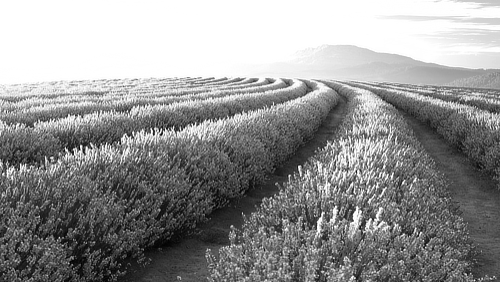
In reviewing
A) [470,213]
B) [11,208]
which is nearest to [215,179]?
[11,208]

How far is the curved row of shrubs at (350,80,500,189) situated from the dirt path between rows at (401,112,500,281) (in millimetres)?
261

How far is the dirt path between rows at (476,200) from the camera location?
4836 mm

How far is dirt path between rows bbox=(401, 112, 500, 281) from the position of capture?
4.84m

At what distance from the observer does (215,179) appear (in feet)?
19.2

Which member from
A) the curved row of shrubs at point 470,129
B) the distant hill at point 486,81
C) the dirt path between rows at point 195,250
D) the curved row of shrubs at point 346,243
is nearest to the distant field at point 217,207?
the curved row of shrubs at point 346,243

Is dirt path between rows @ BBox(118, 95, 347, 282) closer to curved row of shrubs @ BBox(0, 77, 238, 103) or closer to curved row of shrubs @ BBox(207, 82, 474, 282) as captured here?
curved row of shrubs @ BBox(207, 82, 474, 282)

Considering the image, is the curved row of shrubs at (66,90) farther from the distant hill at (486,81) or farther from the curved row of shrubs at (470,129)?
the distant hill at (486,81)

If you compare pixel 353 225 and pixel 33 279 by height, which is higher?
pixel 353 225

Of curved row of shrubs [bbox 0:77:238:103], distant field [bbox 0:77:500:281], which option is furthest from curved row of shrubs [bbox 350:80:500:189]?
curved row of shrubs [bbox 0:77:238:103]

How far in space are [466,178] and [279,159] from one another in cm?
394

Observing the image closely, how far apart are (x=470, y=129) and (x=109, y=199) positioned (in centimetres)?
979

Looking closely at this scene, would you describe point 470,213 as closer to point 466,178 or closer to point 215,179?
point 466,178

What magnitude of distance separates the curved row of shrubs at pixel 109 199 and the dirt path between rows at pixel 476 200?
3286 mm

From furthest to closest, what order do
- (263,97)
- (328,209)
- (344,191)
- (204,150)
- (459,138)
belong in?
1. (263,97)
2. (459,138)
3. (204,150)
4. (344,191)
5. (328,209)
